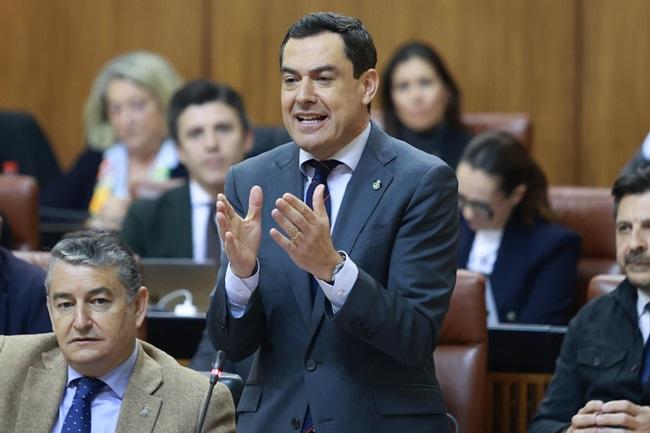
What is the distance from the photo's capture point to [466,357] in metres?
3.20

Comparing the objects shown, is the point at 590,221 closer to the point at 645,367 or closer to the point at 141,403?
the point at 645,367

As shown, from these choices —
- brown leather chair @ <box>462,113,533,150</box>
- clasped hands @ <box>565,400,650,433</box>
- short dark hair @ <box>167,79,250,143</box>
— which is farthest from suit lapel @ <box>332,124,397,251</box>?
brown leather chair @ <box>462,113,533,150</box>

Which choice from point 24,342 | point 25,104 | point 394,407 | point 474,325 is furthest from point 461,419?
point 25,104

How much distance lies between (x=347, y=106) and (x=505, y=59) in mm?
3661

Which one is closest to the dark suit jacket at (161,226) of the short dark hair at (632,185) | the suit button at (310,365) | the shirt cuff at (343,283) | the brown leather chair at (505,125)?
the brown leather chair at (505,125)

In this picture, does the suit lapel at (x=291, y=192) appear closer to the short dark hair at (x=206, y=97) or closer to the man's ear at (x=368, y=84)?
the man's ear at (x=368, y=84)

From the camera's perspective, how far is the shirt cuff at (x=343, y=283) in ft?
7.20

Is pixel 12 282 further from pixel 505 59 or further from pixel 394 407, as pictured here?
pixel 505 59

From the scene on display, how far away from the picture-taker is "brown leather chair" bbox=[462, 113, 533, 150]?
17.1ft

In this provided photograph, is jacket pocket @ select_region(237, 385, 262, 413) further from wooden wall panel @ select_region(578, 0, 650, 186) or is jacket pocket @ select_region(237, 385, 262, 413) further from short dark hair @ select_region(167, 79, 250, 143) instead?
wooden wall panel @ select_region(578, 0, 650, 186)

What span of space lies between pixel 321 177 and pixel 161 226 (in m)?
2.07

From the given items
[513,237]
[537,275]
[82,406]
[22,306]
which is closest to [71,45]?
[513,237]

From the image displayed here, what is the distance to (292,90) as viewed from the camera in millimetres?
2365

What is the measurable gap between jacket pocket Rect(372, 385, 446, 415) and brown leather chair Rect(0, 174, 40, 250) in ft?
7.12
